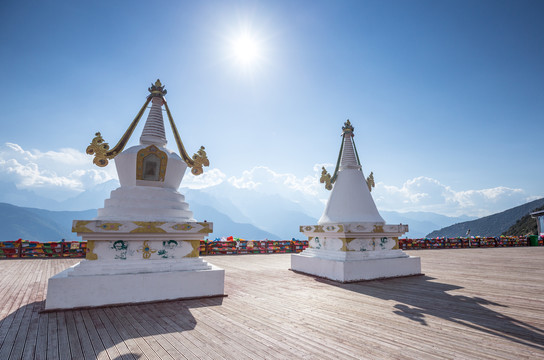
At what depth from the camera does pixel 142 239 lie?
223 inches

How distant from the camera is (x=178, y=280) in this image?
5.62 metres

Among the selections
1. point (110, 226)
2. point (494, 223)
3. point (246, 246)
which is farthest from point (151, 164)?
point (494, 223)

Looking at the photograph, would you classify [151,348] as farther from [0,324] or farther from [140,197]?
[140,197]

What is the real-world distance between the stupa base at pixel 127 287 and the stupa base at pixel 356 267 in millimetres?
3463

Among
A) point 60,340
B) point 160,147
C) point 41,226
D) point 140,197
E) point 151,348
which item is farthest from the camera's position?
point 41,226

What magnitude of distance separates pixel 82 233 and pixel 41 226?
16969 cm

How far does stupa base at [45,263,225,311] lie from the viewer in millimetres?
4777

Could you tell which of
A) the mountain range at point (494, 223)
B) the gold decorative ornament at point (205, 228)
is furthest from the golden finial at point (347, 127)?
the mountain range at point (494, 223)

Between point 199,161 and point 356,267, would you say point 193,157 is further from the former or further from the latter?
point 356,267

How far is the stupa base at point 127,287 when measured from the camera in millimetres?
4777

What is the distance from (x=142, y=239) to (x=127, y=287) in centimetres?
93

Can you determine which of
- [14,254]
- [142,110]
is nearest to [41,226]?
[14,254]

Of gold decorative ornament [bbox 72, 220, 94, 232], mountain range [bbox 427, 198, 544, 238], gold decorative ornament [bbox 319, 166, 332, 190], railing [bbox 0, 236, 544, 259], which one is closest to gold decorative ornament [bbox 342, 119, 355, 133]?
gold decorative ornament [bbox 319, 166, 332, 190]

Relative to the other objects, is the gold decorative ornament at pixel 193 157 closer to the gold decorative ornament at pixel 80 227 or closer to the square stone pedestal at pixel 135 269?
the square stone pedestal at pixel 135 269
